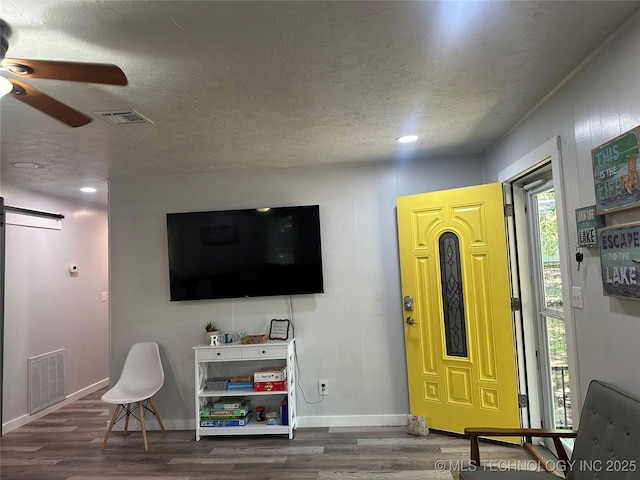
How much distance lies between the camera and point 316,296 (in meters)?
3.79

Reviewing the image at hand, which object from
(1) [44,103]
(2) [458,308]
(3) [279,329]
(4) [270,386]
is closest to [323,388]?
(4) [270,386]

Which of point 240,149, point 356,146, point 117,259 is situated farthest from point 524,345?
point 117,259

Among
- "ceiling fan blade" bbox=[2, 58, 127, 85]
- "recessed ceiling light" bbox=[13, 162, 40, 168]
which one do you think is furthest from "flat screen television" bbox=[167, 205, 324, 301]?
"ceiling fan blade" bbox=[2, 58, 127, 85]

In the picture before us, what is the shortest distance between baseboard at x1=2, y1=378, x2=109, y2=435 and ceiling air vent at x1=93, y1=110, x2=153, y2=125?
3339mm

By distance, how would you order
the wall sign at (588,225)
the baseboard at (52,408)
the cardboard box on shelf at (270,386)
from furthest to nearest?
the baseboard at (52,408), the cardboard box on shelf at (270,386), the wall sign at (588,225)

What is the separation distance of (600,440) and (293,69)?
216 cm

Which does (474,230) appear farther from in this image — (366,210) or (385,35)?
(385,35)

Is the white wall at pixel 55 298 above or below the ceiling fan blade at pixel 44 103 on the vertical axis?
below

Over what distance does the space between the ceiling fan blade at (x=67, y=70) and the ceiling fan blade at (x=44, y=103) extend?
0.07 meters

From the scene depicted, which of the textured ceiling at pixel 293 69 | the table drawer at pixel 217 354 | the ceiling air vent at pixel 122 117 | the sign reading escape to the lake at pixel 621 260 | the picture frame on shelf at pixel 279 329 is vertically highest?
the ceiling air vent at pixel 122 117

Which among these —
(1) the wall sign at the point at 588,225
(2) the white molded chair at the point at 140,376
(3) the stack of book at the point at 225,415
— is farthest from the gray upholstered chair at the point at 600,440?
(2) the white molded chair at the point at 140,376

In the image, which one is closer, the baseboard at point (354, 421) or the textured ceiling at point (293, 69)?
the textured ceiling at point (293, 69)

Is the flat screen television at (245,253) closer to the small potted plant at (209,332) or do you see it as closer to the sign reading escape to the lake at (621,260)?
the small potted plant at (209,332)

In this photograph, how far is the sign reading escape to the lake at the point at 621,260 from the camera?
166cm
